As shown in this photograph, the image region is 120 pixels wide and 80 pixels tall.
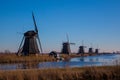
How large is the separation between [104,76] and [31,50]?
119ft

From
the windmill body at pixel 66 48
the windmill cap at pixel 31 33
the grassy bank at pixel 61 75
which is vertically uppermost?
the windmill cap at pixel 31 33

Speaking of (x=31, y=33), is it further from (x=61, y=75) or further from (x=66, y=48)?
(x=61, y=75)

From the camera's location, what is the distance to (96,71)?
1446cm

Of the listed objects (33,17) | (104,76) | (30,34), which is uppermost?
(33,17)

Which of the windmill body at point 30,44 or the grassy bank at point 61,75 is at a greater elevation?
the windmill body at point 30,44

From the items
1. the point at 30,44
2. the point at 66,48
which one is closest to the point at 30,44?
the point at 30,44

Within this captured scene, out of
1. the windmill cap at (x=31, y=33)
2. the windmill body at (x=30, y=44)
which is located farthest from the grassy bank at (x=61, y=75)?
the windmill cap at (x=31, y=33)

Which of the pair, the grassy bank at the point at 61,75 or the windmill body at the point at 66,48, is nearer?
the grassy bank at the point at 61,75

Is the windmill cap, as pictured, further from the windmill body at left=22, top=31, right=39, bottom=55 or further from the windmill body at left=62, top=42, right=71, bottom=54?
the windmill body at left=62, top=42, right=71, bottom=54

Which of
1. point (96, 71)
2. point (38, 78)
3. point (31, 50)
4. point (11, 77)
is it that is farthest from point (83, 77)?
point (31, 50)

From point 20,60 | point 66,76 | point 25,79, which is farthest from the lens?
point 20,60

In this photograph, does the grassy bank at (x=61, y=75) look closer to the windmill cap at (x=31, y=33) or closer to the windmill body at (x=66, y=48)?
the windmill cap at (x=31, y=33)

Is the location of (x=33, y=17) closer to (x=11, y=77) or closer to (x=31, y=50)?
(x=31, y=50)

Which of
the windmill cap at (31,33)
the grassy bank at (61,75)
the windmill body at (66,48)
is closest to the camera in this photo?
the grassy bank at (61,75)
